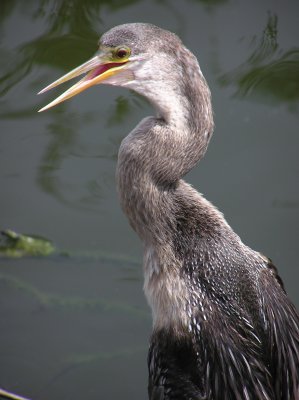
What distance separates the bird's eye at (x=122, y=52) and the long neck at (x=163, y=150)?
198mm

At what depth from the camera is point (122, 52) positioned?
3.31 meters

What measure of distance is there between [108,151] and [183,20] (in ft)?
4.54

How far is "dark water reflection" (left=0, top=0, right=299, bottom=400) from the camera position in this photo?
4527 mm

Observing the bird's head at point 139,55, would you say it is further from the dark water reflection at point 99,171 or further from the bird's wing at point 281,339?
the dark water reflection at point 99,171

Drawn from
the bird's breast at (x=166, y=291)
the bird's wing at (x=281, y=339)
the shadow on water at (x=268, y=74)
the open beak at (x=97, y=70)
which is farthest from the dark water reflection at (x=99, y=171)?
the open beak at (x=97, y=70)

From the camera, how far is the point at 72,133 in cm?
539

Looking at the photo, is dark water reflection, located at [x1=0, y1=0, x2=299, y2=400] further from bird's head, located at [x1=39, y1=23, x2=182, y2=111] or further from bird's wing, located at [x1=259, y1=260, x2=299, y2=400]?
bird's head, located at [x1=39, y1=23, x2=182, y2=111]

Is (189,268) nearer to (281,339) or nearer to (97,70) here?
(281,339)

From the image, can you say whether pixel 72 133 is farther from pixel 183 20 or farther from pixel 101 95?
pixel 183 20

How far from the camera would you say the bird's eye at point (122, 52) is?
130 inches

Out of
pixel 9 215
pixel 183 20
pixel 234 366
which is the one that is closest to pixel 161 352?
pixel 234 366

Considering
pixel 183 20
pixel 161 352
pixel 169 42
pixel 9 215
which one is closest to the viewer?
pixel 169 42

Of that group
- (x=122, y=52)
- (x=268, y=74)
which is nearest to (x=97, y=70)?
(x=122, y=52)

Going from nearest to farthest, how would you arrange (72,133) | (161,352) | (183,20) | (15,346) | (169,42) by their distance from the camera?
(169,42)
(161,352)
(15,346)
(72,133)
(183,20)
